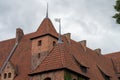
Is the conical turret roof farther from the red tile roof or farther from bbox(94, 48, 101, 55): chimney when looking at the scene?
bbox(94, 48, 101, 55): chimney

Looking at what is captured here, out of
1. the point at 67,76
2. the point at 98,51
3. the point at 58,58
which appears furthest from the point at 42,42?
the point at 98,51

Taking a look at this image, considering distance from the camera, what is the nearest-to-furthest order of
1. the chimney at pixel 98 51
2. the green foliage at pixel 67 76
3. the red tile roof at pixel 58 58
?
the green foliage at pixel 67 76 < the red tile roof at pixel 58 58 < the chimney at pixel 98 51

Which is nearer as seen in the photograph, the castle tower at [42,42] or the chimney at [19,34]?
the castle tower at [42,42]

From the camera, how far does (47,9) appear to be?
173ft

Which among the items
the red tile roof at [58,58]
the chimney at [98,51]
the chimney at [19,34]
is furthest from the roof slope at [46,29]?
the chimney at [98,51]

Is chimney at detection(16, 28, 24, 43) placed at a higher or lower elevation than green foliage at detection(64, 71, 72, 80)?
higher

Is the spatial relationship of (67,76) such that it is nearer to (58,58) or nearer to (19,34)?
(58,58)

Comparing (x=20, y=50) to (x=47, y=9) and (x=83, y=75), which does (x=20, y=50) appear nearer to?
(x=47, y=9)

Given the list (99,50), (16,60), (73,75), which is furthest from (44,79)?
(99,50)

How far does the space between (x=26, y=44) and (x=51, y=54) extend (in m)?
8.09

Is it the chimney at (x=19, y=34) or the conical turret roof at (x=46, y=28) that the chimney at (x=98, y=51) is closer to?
the chimney at (x=19, y=34)

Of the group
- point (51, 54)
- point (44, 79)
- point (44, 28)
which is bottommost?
point (44, 79)

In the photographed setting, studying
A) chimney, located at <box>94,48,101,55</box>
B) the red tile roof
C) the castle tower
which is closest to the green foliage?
the red tile roof

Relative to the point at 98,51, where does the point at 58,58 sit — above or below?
below
